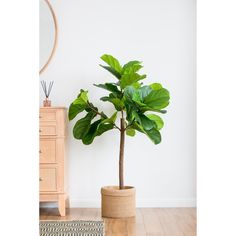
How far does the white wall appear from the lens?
4539 mm

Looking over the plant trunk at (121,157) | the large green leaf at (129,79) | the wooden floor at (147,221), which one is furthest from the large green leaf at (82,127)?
the wooden floor at (147,221)

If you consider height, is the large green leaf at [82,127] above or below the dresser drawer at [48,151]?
above

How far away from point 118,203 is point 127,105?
0.81 meters

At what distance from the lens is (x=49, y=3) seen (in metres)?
4.50

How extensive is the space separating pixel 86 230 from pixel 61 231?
6.8 inches

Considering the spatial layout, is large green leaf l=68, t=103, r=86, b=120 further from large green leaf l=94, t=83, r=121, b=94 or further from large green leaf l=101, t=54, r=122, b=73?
large green leaf l=101, t=54, r=122, b=73

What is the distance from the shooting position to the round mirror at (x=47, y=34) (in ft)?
14.6

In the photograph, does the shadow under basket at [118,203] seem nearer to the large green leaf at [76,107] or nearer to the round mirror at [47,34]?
the large green leaf at [76,107]

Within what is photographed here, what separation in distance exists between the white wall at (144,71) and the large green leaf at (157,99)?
2.11 feet

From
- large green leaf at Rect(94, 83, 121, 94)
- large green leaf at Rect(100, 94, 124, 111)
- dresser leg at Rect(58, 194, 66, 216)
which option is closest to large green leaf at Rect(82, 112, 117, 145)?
large green leaf at Rect(100, 94, 124, 111)

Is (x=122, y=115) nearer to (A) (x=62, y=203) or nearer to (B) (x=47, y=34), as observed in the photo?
(A) (x=62, y=203)

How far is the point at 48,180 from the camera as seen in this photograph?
402 cm
